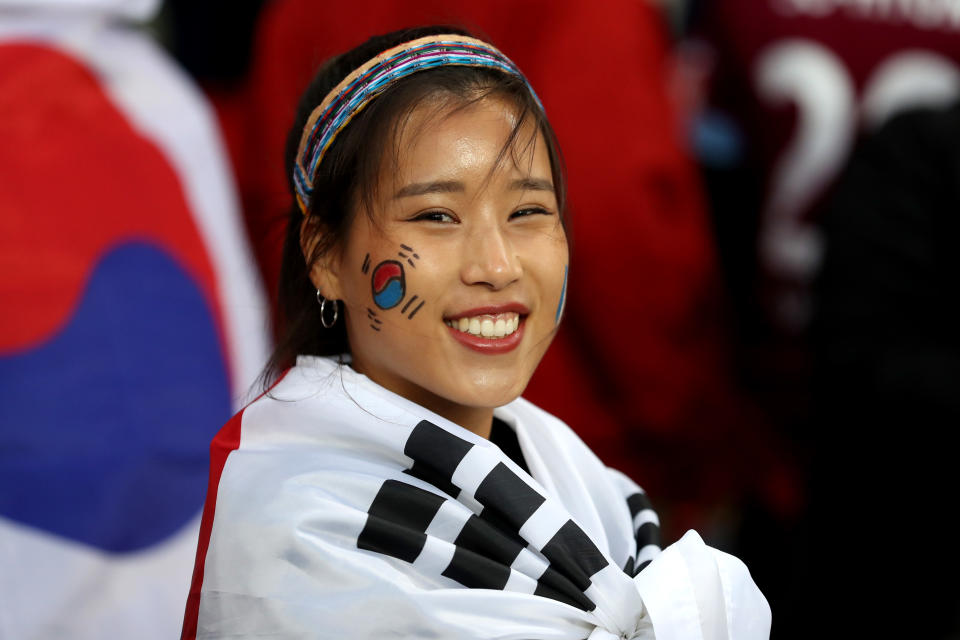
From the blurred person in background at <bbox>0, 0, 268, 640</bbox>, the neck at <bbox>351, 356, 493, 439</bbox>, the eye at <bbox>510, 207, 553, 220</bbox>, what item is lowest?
the blurred person in background at <bbox>0, 0, 268, 640</bbox>

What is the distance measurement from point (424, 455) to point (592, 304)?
121 cm

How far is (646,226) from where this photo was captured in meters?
2.23

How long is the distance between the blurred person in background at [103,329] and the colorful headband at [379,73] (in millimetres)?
702

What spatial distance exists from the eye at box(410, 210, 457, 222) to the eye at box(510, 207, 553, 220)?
7 cm

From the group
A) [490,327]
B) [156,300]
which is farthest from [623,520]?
[156,300]

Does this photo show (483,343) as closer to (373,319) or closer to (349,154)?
(373,319)

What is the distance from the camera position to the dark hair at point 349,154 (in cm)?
112

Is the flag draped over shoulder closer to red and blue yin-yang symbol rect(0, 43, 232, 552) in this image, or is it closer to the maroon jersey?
red and blue yin-yang symbol rect(0, 43, 232, 552)

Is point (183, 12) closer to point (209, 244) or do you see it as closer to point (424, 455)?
point (209, 244)

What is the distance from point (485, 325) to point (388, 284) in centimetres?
10

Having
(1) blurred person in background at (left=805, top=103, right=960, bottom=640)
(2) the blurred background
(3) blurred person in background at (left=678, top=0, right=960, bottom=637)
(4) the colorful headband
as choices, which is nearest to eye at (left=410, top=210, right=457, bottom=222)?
(4) the colorful headband

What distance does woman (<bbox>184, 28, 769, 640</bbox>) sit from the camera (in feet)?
3.48

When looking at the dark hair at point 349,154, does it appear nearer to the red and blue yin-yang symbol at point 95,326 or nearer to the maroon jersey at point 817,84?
the red and blue yin-yang symbol at point 95,326

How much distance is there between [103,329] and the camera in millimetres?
1791
